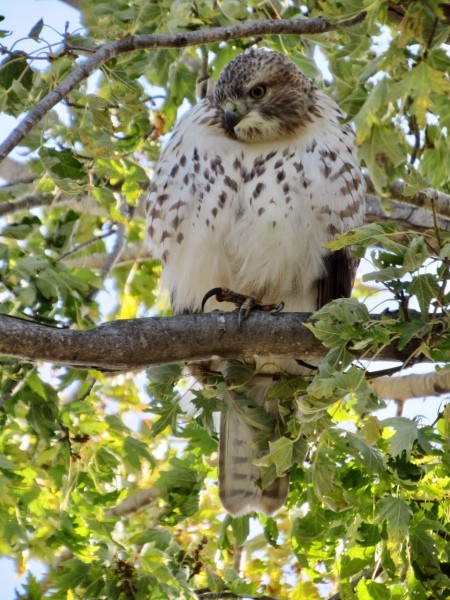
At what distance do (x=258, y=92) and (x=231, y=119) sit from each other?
34 centimetres

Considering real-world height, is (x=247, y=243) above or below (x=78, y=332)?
below

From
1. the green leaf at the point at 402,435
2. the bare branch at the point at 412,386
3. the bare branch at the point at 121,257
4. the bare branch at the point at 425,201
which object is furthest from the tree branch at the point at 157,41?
the bare branch at the point at 121,257

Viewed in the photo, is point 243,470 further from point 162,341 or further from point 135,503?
point 135,503

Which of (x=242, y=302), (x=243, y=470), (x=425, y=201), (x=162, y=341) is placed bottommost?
(x=243, y=470)

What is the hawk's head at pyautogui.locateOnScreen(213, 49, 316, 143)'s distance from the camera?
4836 millimetres

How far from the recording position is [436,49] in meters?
3.15

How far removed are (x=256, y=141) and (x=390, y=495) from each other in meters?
1.83

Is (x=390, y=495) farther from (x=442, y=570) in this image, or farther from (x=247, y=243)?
(x=247, y=243)

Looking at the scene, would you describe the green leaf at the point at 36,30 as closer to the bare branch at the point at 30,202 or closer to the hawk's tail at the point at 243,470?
the hawk's tail at the point at 243,470

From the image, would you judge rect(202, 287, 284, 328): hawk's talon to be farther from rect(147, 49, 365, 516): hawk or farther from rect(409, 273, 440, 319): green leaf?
rect(409, 273, 440, 319): green leaf

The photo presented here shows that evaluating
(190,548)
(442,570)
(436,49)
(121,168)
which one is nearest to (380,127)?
(436,49)

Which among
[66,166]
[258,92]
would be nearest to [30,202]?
[258,92]

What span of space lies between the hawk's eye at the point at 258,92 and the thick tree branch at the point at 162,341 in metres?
1.41

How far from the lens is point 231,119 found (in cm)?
479
